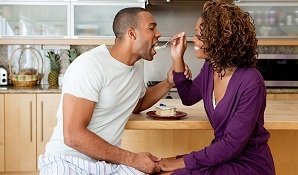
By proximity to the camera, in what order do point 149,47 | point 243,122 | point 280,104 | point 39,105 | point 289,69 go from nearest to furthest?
1. point 243,122
2. point 149,47
3. point 280,104
4. point 39,105
5. point 289,69

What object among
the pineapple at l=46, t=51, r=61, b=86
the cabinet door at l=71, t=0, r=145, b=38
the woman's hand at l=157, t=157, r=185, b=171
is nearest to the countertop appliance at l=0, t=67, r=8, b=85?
the pineapple at l=46, t=51, r=61, b=86

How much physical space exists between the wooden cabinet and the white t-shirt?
6.58 feet

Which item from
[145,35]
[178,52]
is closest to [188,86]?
[178,52]

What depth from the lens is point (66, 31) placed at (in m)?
4.29

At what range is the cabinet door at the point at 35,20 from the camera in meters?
4.26

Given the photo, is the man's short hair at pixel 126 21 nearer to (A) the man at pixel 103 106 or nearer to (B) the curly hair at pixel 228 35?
(A) the man at pixel 103 106

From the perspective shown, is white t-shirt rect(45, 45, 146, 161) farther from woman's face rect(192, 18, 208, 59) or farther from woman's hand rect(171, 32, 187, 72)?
woman's face rect(192, 18, 208, 59)

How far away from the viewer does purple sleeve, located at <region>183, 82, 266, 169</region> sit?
66.0 inches

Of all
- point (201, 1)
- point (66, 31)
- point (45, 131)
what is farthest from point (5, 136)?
point (201, 1)

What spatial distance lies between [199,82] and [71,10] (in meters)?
2.43

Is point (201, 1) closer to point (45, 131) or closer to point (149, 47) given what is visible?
point (45, 131)

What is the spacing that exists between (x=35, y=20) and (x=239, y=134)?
311 cm

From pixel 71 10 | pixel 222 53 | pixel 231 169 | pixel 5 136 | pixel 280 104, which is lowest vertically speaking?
pixel 5 136

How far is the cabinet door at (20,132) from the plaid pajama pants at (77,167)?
83.4 inches
